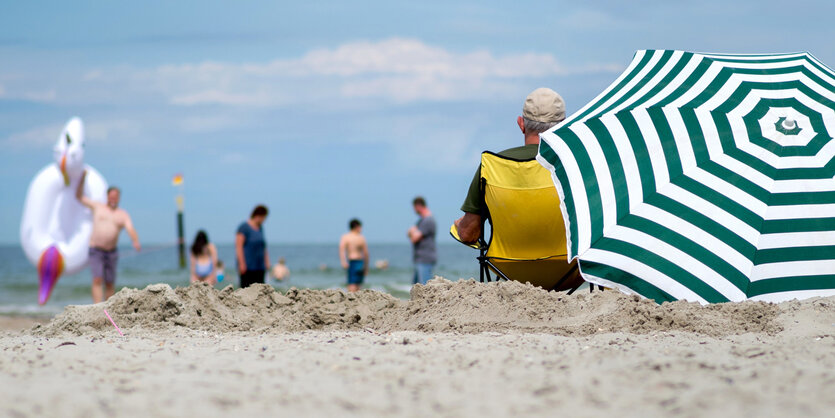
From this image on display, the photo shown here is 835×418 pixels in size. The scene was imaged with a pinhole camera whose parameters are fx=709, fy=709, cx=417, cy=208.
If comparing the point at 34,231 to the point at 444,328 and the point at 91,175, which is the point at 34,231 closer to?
the point at 91,175

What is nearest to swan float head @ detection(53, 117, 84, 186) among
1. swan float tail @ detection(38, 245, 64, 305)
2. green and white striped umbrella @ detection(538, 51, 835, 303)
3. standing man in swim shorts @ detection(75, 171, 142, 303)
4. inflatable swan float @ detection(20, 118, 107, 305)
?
inflatable swan float @ detection(20, 118, 107, 305)

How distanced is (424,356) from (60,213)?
10.0m

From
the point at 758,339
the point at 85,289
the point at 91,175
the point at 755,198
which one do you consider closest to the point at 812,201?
the point at 755,198

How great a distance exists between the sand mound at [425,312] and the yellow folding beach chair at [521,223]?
21 centimetres

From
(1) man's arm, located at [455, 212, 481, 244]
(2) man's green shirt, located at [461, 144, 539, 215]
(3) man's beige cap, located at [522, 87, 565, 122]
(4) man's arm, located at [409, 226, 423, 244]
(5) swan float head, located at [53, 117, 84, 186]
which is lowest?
(4) man's arm, located at [409, 226, 423, 244]

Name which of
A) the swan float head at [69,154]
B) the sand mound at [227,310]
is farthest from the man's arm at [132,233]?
the sand mound at [227,310]

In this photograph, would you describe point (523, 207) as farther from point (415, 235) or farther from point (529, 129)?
point (415, 235)

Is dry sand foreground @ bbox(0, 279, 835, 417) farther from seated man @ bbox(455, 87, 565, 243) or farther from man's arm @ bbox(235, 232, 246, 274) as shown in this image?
man's arm @ bbox(235, 232, 246, 274)

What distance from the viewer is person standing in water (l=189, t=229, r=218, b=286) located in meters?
10.5

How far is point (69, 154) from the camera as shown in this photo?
1090cm

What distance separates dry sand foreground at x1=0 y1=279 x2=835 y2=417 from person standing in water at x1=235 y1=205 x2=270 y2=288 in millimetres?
5258

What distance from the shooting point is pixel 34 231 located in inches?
436

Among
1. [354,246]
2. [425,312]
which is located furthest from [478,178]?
[354,246]

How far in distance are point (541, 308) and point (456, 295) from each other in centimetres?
47
